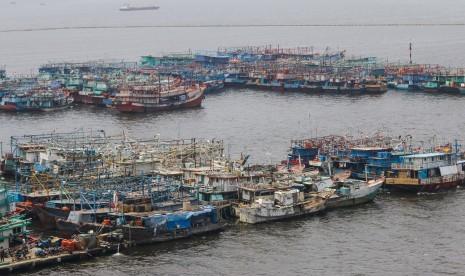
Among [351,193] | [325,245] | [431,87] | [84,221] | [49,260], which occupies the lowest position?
[325,245]

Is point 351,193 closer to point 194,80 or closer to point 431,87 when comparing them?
point 431,87

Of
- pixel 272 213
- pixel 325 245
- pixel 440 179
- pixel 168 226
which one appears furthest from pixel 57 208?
pixel 440 179

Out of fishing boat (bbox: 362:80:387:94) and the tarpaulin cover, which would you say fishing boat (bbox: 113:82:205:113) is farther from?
the tarpaulin cover

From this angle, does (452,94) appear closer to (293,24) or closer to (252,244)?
(252,244)

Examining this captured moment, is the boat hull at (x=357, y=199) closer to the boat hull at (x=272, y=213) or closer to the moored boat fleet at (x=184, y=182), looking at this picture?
the moored boat fleet at (x=184, y=182)

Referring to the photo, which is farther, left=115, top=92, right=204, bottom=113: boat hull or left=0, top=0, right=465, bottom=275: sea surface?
left=115, top=92, right=204, bottom=113: boat hull

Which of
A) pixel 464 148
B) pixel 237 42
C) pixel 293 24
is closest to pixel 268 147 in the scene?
pixel 464 148

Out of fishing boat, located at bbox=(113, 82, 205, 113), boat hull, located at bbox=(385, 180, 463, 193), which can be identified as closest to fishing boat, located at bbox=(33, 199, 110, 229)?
boat hull, located at bbox=(385, 180, 463, 193)
